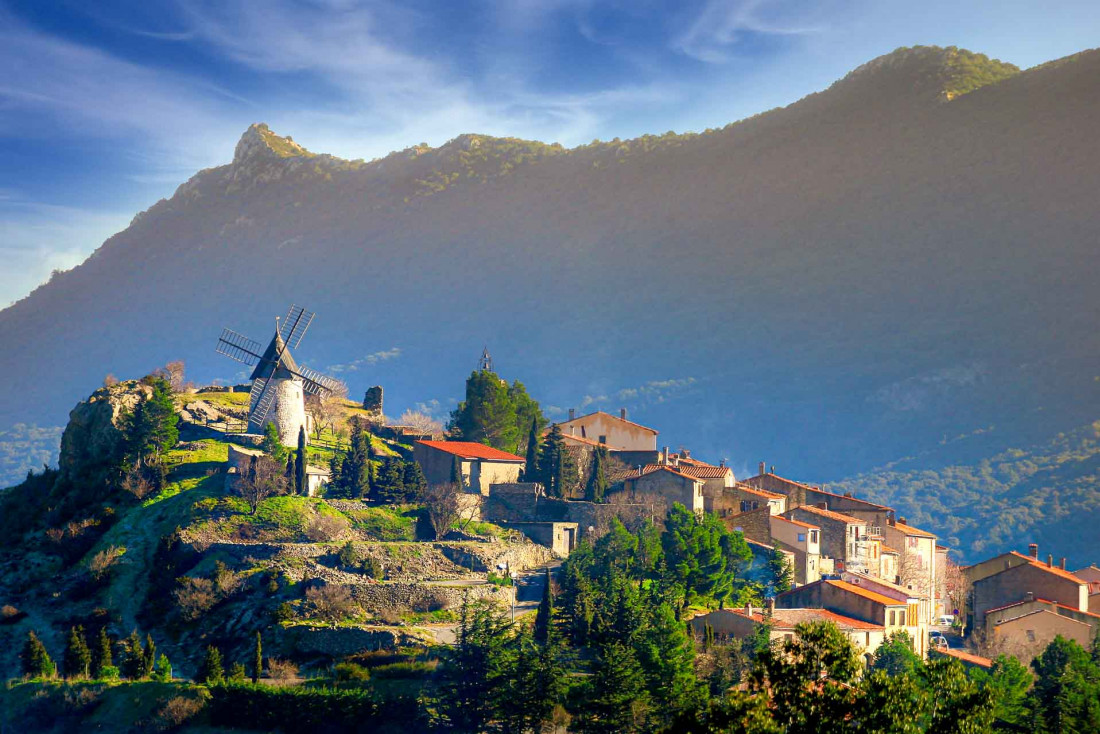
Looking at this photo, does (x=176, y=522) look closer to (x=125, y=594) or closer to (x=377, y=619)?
(x=125, y=594)

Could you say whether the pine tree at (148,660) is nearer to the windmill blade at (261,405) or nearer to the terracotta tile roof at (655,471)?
the windmill blade at (261,405)

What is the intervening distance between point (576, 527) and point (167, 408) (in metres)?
25.1

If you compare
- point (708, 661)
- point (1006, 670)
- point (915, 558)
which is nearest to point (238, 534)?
point (708, 661)

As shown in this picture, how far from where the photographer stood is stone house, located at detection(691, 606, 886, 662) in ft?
212

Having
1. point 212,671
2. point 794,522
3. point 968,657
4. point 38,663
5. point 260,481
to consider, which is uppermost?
point 260,481

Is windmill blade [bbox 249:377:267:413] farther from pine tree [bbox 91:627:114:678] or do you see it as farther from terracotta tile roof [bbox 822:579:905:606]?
terracotta tile roof [bbox 822:579:905:606]

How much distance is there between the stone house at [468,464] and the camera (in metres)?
78.4

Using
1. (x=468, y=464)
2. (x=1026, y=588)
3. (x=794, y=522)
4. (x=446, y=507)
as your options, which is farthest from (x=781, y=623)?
(x=1026, y=588)

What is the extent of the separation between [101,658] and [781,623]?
3249cm

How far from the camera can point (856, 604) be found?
7081 centimetres

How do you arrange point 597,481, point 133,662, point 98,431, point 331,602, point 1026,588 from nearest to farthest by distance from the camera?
point 133,662 < point 331,602 < point 597,481 < point 98,431 < point 1026,588

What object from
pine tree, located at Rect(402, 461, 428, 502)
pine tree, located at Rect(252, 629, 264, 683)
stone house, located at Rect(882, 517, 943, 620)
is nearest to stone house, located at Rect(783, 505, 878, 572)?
stone house, located at Rect(882, 517, 943, 620)

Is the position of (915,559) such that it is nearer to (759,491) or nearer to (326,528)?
(759,491)

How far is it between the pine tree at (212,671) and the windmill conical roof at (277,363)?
85.7ft
